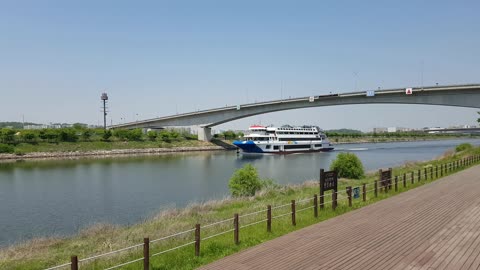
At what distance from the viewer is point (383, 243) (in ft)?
34.8

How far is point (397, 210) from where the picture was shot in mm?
15406

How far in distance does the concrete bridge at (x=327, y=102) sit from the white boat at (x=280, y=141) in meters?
5.45

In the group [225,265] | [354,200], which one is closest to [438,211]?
[354,200]

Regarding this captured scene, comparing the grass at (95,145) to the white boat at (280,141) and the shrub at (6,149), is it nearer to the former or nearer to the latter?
the shrub at (6,149)

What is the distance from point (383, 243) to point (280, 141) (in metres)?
75.5

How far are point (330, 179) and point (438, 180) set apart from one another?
12.4m

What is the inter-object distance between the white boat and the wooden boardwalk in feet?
227

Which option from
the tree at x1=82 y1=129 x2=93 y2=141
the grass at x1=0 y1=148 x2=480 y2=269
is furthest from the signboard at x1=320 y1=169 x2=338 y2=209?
the tree at x1=82 y1=129 x2=93 y2=141

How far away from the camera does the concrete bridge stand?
58250 mm

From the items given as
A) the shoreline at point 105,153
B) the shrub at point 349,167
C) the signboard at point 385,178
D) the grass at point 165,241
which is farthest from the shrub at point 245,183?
the shoreline at point 105,153

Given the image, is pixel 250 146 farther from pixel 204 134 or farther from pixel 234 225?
pixel 234 225

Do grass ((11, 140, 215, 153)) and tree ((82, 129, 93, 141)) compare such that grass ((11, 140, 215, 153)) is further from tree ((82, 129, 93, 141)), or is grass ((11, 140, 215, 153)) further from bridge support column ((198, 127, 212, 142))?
tree ((82, 129, 93, 141))

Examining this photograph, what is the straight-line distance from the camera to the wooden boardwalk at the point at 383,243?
8930mm

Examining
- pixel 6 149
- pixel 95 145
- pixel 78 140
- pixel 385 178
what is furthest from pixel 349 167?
pixel 78 140
